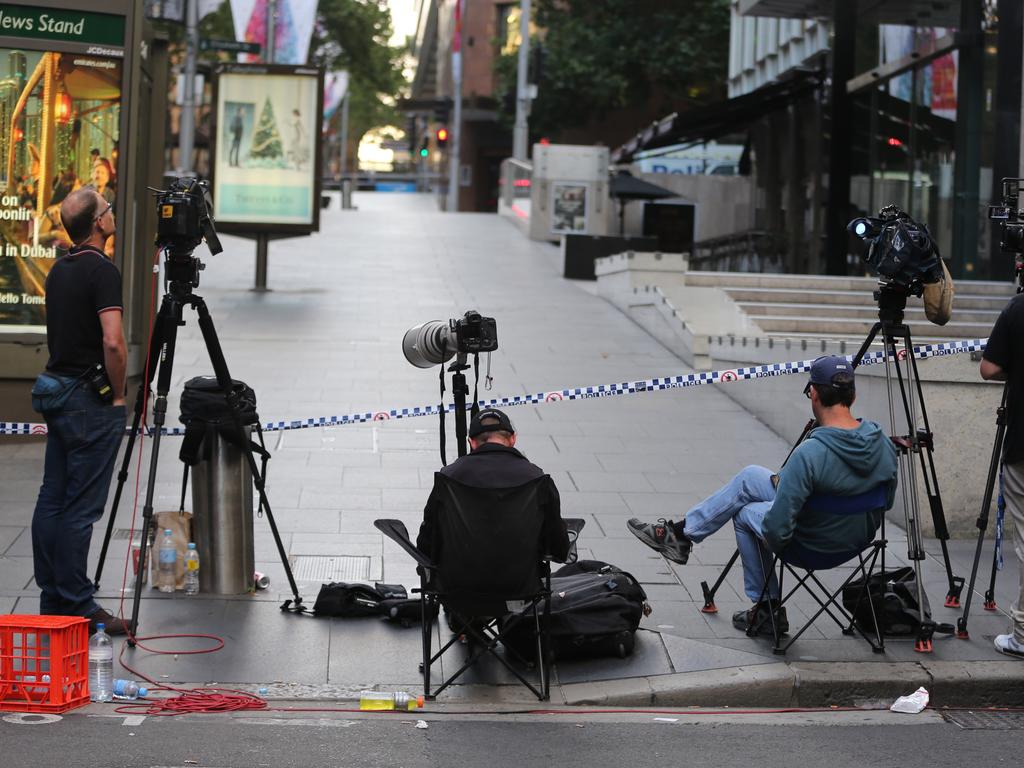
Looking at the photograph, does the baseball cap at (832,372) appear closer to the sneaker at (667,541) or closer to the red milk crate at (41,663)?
the sneaker at (667,541)

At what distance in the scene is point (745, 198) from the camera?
1435 inches

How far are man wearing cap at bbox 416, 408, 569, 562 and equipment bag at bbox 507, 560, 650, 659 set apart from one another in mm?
437

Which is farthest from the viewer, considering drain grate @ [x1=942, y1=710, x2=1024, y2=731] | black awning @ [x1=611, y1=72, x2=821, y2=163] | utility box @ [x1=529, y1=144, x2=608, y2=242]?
utility box @ [x1=529, y1=144, x2=608, y2=242]

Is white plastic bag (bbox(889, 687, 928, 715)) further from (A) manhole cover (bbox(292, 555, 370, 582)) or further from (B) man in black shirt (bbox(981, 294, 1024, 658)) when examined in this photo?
(A) manhole cover (bbox(292, 555, 370, 582))

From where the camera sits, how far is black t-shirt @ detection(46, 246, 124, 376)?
636 centimetres

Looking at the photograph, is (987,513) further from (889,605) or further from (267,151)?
(267,151)

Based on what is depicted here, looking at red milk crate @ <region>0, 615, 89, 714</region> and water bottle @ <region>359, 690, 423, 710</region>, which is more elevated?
red milk crate @ <region>0, 615, 89, 714</region>

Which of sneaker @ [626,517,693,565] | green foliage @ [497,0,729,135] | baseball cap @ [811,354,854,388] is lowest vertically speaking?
sneaker @ [626,517,693,565]

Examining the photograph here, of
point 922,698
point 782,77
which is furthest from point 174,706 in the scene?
point 782,77

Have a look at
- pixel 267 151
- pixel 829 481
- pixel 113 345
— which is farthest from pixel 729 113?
pixel 113 345

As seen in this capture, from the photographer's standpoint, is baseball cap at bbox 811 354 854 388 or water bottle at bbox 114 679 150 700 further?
baseball cap at bbox 811 354 854 388

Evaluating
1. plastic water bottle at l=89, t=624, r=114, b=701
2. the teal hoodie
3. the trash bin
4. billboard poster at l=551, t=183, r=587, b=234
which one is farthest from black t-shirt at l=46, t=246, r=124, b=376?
billboard poster at l=551, t=183, r=587, b=234

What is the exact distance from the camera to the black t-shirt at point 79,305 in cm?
636

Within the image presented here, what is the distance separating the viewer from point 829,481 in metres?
6.41
